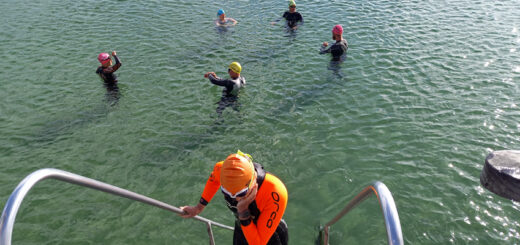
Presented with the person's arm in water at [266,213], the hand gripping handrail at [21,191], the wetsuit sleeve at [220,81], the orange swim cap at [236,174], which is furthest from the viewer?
the wetsuit sleeve at [220,81]

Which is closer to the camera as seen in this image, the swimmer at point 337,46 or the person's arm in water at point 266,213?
the person's arm in water at point 266,213

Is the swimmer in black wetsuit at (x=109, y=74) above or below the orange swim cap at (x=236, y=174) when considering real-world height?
below

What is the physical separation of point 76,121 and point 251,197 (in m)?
8.10

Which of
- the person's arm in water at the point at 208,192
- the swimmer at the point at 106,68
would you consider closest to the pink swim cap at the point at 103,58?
the swimmer at the point at 106,68

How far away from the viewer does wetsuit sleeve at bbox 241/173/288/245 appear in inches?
159

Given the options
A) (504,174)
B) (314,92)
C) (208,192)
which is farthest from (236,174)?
(314,92)

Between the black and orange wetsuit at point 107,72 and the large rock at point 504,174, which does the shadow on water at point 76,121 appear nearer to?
the black and orange wetsuit at point 107,72

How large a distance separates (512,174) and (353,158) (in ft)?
14.7

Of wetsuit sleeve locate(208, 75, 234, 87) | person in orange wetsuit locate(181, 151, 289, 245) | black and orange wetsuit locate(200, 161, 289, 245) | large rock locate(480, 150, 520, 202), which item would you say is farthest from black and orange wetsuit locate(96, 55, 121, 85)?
large rock locate(480, 150, 520, 202)

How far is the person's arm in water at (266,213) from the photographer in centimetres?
402

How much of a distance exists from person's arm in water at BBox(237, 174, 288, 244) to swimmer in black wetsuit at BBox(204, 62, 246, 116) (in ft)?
20.2

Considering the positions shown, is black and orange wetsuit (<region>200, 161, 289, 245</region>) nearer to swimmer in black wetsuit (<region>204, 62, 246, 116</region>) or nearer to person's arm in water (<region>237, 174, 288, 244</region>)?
person's arm in water (<region>237, 174, 288, 244</region>)

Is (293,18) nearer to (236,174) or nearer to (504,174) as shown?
(504,174)

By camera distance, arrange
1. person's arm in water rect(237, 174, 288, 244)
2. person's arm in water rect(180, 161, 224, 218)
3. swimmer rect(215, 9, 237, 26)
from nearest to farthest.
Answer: person's arm in water rect(237, 174, 288, 244) < person's arm in water rect(180, 161, 224, 218) < swimmer rect(215, 9, 237, 26)
